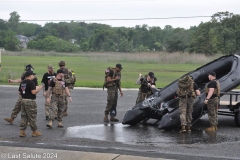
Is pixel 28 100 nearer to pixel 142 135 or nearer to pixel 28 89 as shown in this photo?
pixel 28 89

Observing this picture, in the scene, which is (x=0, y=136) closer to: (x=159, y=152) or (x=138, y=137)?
(x=138, y=137)

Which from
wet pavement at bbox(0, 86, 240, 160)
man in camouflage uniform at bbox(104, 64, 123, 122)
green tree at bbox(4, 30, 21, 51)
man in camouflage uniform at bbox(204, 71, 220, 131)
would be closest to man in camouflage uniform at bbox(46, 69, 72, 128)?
wet pavement at bbox(0, 86, 240, 160)

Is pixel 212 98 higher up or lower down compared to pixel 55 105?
higher up

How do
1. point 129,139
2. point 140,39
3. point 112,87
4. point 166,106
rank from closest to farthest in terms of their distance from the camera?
point 129,139 < point 166,106 < point 112,87 < point 140,39

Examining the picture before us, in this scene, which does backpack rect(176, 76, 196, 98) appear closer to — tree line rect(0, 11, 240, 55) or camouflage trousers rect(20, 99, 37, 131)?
camouflage trousers rect(20, 99, 37, 131)

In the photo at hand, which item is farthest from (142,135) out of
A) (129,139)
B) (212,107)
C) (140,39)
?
(140,39)

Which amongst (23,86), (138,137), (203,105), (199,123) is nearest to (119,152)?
(138,137)

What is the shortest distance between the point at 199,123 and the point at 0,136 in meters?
5.74

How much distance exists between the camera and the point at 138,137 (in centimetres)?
1147

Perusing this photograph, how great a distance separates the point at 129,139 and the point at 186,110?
190 cm

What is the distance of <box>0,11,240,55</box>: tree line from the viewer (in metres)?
68.0

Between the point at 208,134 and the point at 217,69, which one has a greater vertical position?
the point at 217,69

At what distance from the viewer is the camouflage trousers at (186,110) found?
12055 millimetres

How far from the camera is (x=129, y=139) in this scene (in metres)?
11.2
